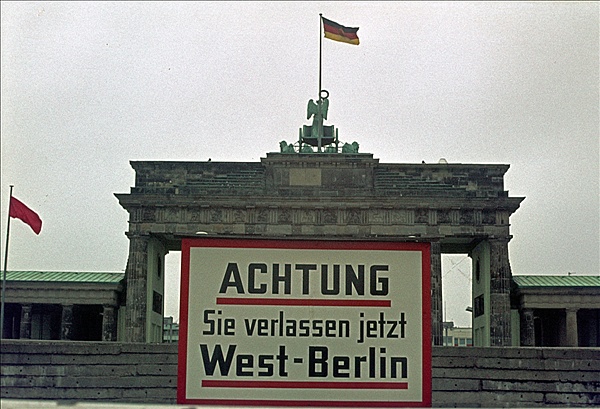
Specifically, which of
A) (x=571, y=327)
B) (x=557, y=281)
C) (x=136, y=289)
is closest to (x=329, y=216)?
(x=136, y=289)

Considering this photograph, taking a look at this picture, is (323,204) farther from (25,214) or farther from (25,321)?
(25,214)

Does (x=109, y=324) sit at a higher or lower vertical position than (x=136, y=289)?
lower

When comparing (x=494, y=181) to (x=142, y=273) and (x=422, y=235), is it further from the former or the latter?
(x=142, y=273)

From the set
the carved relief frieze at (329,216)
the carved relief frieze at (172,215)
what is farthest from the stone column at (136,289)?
the carved relief frieze at (329,216)

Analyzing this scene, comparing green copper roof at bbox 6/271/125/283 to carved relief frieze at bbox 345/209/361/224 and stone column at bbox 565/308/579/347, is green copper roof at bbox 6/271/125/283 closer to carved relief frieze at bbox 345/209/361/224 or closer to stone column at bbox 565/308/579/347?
carved relief frieze at bbox 345/209/361/224

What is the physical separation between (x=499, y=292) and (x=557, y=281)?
6.97 m

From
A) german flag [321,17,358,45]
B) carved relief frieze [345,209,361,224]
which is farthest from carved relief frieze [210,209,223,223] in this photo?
german flag [321,17,358,45]

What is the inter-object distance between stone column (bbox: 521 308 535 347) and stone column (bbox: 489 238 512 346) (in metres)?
2.59

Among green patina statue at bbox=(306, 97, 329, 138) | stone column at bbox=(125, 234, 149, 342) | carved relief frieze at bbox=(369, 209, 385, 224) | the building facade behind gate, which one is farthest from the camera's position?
green patina statue at bbox=(306, 97, 329, 138)

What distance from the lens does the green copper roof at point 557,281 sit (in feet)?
197

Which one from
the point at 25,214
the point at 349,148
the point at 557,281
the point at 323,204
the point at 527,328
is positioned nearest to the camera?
the point at 25,214

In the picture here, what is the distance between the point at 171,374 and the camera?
23.1 metres

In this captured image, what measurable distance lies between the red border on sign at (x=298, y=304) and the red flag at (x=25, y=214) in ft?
101

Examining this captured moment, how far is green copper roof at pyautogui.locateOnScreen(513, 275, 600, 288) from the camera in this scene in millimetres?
60062
